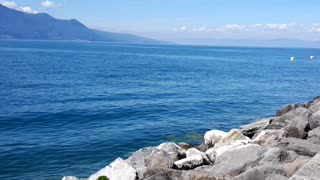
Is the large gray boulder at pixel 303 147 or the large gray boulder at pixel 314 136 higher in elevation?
the large gray boulder at pixel 303 147

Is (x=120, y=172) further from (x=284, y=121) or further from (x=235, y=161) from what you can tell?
(x=284, y=121)

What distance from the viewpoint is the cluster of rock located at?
8.61m

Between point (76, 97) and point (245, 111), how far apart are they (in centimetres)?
1477

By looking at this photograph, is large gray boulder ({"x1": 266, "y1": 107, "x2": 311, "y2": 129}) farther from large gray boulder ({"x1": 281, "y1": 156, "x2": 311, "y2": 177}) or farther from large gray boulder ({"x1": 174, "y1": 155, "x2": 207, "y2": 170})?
large gray boulder ({"x1": 281, "y1": 156, "x2": 311, "y2": 177})

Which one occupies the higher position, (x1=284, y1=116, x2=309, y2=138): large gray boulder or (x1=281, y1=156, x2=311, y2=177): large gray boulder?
(x1=281, y1=156, x2=311, y2=177): large gray boulder

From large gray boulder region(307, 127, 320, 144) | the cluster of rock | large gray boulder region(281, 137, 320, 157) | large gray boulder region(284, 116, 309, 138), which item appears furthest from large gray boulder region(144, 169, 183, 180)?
large gray boulder region(284, 116, 309, 138)

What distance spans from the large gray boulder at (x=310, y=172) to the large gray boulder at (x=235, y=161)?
111 inches

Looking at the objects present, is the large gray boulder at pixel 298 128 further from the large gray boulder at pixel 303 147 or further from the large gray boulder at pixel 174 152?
the large gray boulder at pixel 174 152

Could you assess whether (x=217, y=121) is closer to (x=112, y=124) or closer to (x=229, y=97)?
(x=112, y=124)

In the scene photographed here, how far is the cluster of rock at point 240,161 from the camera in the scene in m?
8.61

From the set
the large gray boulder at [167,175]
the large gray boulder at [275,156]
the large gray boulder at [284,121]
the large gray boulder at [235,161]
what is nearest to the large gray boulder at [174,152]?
the large gray boulder at [235,161]

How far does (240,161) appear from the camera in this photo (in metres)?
11.1

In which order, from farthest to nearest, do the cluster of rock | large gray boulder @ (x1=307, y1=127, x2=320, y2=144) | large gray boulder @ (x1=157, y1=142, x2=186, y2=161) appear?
large gray boulder @ (x1=157, y1=142, x2=186, y2=161)
large gray boulder @ (x1=307, y1=127, x2=320, y2=144)
the cluster of rock

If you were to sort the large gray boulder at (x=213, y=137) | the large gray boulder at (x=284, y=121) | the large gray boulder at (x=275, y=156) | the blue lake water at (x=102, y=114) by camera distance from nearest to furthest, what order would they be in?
the large gray boulder at (x=275, y=156) → the large gray boulder at (x=213, y=137) → the large gray boulder at (x=284, y=121) → the blue lake water at (x=102, y=114)
